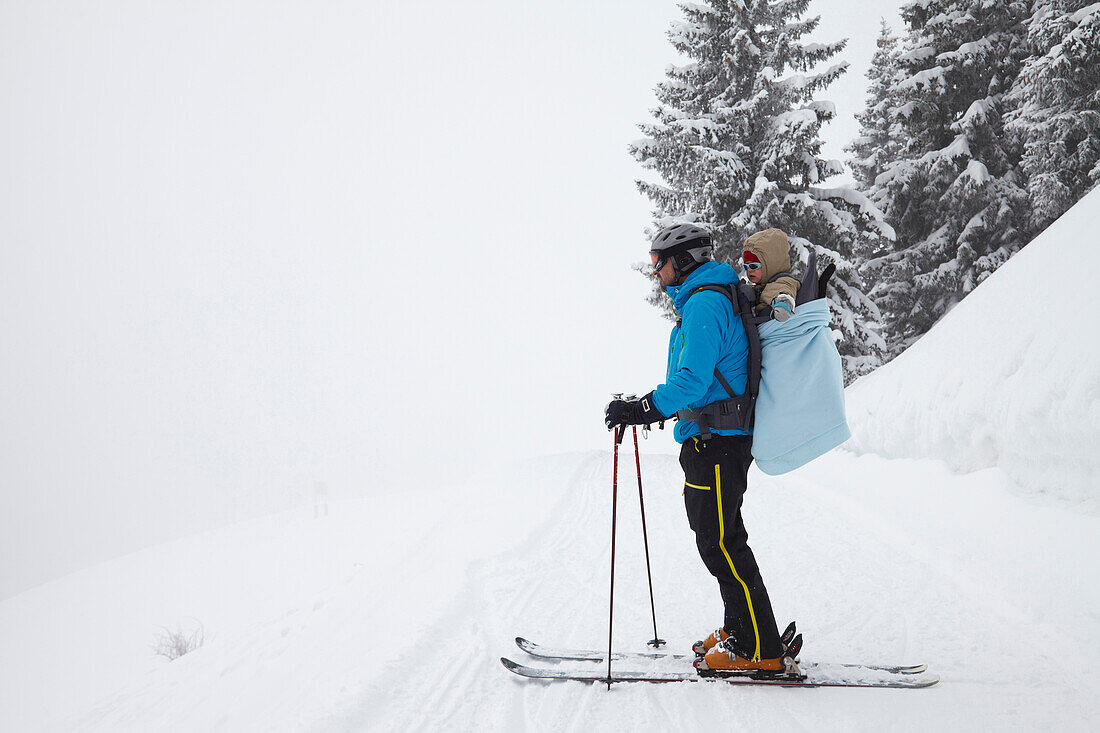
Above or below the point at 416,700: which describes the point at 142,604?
below

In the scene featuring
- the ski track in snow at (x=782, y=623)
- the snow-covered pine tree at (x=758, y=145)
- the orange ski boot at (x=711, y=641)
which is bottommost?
the ski track in snow at (x=782, y=623)

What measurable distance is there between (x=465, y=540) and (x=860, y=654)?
4299 mm

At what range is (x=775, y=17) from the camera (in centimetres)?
1395

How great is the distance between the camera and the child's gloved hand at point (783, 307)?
319 centimetres

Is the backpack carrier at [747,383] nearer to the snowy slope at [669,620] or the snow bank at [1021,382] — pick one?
the snowy slope at [669,620]

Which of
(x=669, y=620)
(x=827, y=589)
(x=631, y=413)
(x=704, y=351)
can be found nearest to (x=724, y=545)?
(x=631, y=413)

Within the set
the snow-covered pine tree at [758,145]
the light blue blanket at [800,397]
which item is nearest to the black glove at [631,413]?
the light blue blanket at [800,397]

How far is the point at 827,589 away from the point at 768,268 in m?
2.95

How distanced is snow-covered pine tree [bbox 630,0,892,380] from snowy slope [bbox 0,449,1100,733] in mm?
6098

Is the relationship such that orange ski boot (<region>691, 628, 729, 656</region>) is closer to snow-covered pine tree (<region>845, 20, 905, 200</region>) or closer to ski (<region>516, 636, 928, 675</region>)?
ski (<region>516, 636, 928, 675</region>)

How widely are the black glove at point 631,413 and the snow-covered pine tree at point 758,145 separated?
10.7 metres

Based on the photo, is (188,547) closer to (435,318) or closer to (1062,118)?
(1062,118)

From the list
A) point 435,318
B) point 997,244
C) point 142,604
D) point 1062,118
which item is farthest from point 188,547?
point 435,318

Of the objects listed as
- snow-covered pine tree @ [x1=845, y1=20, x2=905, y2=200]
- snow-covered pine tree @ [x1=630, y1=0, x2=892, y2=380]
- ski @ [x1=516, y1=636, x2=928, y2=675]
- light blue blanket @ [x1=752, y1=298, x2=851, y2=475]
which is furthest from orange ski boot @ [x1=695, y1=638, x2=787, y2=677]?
snow-covered pine tree @ [x1=845, y1=20, x2=905, y2=200]
